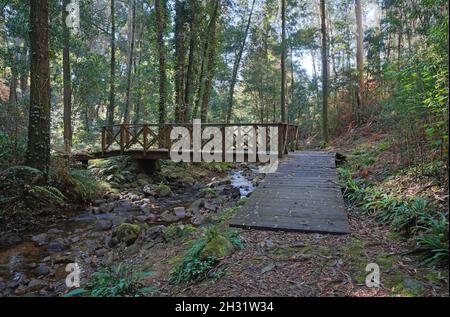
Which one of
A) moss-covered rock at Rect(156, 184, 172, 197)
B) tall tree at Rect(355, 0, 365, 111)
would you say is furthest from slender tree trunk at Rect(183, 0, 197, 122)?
tall tree at Rect(355, 0, 365, 111)

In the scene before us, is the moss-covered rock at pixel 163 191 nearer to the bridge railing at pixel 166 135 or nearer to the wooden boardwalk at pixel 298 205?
the bridge railing at pixel 166 135

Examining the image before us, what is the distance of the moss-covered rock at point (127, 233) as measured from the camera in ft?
17.3

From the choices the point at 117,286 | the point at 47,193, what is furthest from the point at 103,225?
the point at 117,286

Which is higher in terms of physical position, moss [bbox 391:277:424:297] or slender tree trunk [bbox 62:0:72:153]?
slender tree trunk [bbox 62:0:72:153]

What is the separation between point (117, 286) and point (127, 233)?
250 cm

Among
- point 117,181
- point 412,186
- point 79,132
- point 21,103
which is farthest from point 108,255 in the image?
point 79,132

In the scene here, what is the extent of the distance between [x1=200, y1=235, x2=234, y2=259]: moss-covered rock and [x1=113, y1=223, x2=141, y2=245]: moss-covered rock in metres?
2.38

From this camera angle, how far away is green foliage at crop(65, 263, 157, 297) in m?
2.92

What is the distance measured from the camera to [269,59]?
25.1 m

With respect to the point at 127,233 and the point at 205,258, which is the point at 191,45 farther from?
the point at 205,258

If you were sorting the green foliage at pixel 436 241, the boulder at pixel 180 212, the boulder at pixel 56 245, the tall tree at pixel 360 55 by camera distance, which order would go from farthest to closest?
the tall tree at pixel 360 55, the boulder at pixel 180 212, the boulder at pixel 56 245, the green foliage at pixel 436 241

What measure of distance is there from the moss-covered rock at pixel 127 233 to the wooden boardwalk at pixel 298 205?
6.92 feet

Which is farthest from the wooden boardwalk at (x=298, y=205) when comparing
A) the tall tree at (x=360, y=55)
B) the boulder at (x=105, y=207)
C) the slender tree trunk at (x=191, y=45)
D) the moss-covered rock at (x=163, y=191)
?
the tall tree at (x=360, y=55)

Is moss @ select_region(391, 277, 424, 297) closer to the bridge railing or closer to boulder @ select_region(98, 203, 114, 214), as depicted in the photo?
boulder @ select_region(98, 203, 114, 214)
